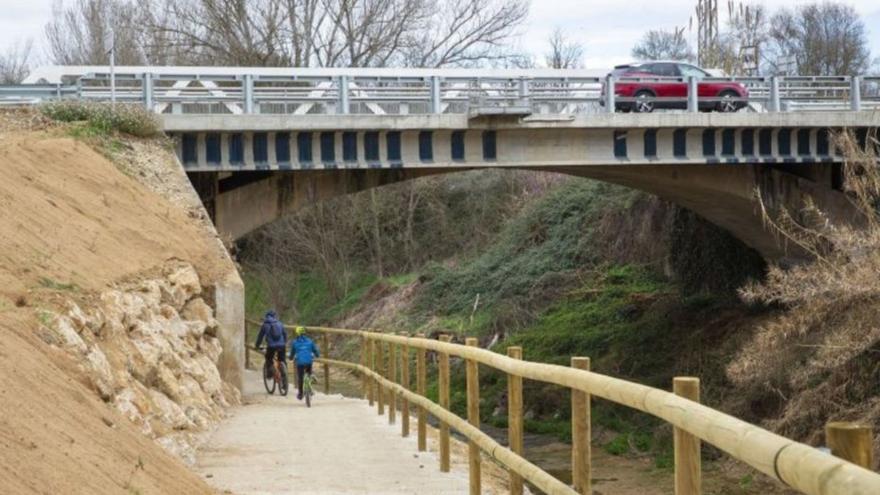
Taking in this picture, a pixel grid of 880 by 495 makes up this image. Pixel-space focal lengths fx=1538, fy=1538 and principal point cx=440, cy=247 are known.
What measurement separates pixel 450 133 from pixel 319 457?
51.3ft

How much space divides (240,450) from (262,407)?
658cm

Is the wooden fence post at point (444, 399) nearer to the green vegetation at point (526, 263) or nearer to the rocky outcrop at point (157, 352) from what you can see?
the rocky outcrop at point (157, 352)

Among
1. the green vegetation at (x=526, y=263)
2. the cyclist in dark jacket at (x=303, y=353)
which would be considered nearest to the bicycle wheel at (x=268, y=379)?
the cyclist in dark jacket at (x=303, y=353)

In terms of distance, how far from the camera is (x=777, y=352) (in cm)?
2295

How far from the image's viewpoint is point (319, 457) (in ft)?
46.1

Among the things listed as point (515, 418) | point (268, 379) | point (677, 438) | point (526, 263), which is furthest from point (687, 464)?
point (526, 263)

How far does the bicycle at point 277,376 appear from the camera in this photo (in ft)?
79.4

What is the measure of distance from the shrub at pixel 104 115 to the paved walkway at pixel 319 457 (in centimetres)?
859

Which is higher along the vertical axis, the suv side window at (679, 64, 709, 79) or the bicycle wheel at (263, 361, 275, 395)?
the suv side window at (679, 64, 709, 79)

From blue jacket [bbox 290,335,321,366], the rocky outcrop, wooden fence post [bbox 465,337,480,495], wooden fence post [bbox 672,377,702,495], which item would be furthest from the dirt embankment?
wooden fence post [bbox 672,377,702,495]

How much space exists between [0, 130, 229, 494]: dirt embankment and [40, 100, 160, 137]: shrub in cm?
140

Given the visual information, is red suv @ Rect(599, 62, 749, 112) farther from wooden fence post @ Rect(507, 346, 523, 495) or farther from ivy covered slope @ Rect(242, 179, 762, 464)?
wooden fence post @ Rect(507, 346, 523, 495)

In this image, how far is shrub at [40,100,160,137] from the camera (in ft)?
87.2

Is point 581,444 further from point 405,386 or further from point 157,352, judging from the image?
point 157,352
